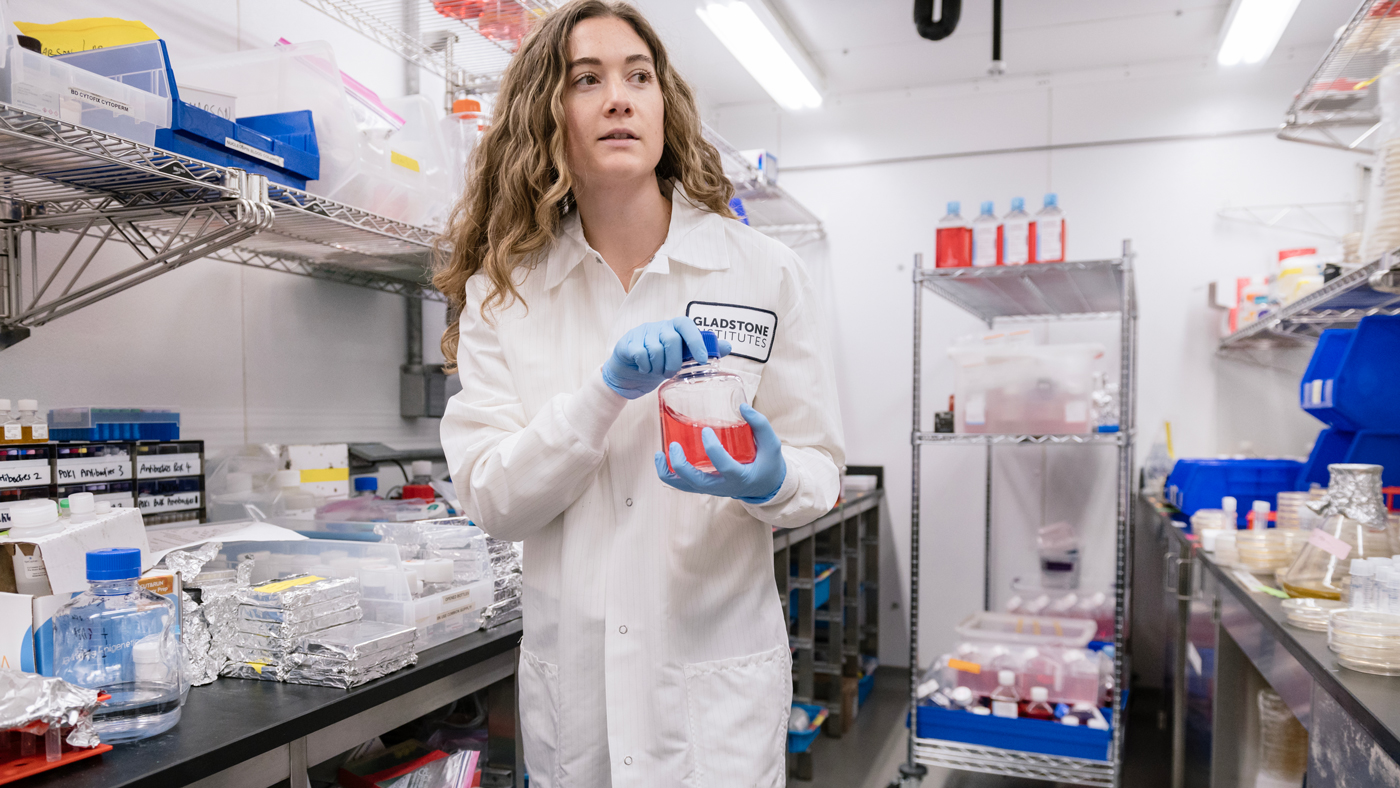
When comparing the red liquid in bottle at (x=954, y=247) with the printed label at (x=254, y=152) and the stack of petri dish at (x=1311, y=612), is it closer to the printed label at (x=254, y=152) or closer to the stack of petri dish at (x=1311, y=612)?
the stack of petri dish at (x=1311, y=612)

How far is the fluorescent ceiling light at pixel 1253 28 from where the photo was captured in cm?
288

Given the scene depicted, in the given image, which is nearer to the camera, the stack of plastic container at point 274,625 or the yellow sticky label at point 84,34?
the stack of plastic container at point 274,625

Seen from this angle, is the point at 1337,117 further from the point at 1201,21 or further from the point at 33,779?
the point at 33,779

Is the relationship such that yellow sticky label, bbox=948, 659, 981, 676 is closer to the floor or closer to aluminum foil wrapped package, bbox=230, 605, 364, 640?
the floor

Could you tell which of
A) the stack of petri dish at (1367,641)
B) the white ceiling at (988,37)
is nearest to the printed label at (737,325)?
the stack of petri dish at (1367,641)

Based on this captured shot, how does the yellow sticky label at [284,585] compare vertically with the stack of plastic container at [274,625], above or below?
above

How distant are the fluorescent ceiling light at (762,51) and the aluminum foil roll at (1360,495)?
6.87 feet

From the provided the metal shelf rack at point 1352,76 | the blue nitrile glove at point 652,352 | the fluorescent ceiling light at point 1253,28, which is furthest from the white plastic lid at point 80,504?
the fluorescent ceiling light at point 1253,28

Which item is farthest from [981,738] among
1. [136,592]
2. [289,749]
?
[136,592]

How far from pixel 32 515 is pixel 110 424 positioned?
0.51 metres

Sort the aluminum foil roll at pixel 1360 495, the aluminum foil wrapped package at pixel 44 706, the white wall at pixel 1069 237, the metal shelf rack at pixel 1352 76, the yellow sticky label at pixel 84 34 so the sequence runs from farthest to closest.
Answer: the white wall at pixel 1069 237 < the metal shelf rack at pixel 1352 76 < the aluminum foil roll at pixel 1360 495 < the yellow sticky label at pixel 84 34 < the aluminum foil wrapped package at pixel 44 706

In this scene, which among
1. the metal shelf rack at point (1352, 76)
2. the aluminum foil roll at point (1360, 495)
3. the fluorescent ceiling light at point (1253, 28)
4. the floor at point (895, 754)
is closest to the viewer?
the aluminum foil roll at point (1360, 495)

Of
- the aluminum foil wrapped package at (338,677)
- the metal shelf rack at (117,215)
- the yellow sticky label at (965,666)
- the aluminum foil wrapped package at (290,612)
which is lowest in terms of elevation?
the yellow sticky label at (965,666)

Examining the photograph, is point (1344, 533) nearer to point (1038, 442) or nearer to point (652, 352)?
point (1038, 442)
